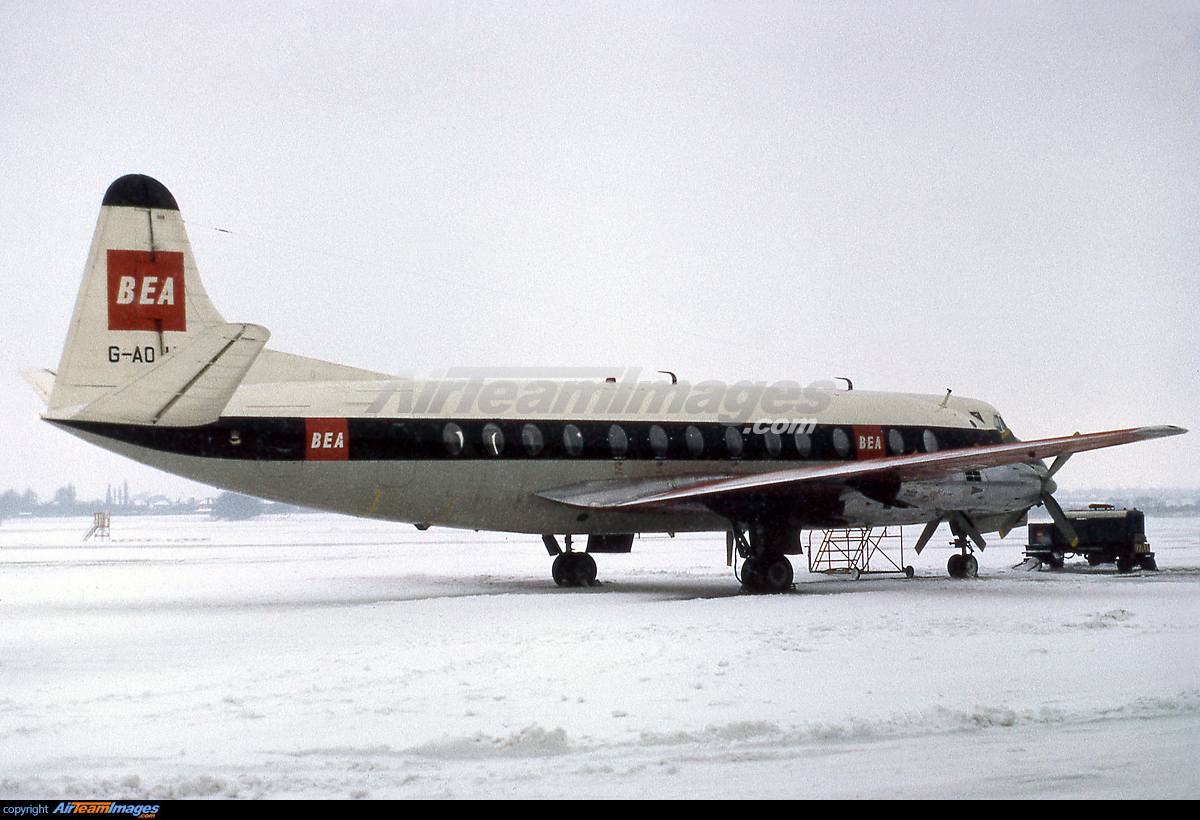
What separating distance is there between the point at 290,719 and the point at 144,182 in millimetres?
10323

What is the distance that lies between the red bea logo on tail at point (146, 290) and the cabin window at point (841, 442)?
40.1 feet

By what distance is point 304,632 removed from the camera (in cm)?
1199

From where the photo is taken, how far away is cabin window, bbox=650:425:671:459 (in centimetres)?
1886

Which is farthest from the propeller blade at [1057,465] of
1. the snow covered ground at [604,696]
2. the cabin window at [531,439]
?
the cabin window at [531,439]

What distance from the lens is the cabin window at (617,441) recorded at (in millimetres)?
18516

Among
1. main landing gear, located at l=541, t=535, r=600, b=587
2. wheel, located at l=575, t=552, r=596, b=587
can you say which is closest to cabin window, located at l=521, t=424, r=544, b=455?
main landing gear, located at l=541, t=535, r=600, b=587

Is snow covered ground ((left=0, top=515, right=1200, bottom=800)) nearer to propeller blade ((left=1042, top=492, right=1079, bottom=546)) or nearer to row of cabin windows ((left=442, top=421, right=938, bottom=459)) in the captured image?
propeller blade ((left=1042, top=492, right=1079, bottom=546))

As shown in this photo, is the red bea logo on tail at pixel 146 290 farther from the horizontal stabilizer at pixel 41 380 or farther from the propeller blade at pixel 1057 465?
the propeller blade at pixel 1057 465

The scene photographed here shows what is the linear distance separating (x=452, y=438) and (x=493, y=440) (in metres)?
0.75

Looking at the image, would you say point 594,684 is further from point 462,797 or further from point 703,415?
point 703,415

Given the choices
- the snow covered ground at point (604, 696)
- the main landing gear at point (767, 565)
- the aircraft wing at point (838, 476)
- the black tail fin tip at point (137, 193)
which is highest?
the black tail fin tip at point (137, 193)

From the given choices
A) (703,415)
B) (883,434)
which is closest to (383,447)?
(703,415)

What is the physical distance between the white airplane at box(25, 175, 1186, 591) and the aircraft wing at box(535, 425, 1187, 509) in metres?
0.05

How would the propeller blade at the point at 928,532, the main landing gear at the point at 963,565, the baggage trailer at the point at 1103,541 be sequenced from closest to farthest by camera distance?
the propeller blade at the point at 928,532 < the main landing gear at the point at 963,565 < the baggage trailer at the point at 1103,541
